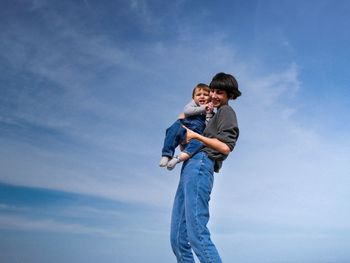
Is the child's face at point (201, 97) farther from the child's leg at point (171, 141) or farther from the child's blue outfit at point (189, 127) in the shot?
the child's leg at point (171, 141)

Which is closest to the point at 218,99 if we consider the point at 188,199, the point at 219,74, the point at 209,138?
the point at 219,74

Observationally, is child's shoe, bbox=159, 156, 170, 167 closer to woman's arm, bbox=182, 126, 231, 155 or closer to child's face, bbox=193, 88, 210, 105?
woman's arm, bbox=182, 126, 231, 155

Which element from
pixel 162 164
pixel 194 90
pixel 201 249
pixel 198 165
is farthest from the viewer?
pixel 194 90

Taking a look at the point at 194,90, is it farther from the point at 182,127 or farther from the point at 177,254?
the point at 177,254

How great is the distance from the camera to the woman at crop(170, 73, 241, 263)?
13.5 feet

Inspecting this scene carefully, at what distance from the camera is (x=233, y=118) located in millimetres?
4484

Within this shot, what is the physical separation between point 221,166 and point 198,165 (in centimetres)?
47

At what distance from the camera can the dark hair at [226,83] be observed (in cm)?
468

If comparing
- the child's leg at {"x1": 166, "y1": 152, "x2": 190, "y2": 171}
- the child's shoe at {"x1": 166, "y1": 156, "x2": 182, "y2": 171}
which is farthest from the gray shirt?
the child's shoe at {"x1": 166, "y1": 156, "x2": 182, "y2": 171}

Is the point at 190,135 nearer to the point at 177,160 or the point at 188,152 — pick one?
the point at 188,152


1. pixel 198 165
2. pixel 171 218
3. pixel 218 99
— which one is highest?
pixel 218 99

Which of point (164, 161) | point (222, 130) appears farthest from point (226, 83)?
point (164, 161)

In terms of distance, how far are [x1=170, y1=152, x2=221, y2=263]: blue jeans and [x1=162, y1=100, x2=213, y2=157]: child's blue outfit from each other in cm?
13

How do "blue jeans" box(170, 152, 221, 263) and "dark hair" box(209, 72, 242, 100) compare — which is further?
"dark hair" box(209, 72, 242, 100)
